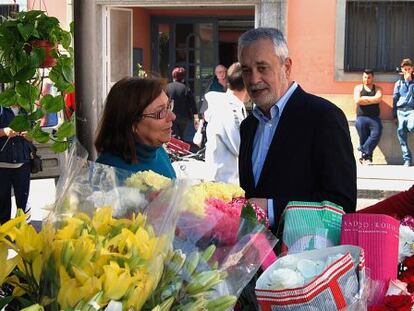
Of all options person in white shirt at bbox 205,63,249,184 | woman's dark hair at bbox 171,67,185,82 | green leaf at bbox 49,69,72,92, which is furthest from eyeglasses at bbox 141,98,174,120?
woman's dark hair at bbox 171,67,185,82

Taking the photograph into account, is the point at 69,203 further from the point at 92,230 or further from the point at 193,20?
the point at 193,20

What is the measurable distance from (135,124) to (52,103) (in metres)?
0.60

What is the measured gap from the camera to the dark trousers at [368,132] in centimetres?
1212

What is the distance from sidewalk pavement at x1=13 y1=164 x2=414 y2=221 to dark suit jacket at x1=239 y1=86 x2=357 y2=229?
657cm

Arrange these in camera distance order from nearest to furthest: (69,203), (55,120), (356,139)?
1. (69,203)
2. (55,120)
3. (356,139)

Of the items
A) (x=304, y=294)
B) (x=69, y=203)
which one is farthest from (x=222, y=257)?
(x=69, y=203)

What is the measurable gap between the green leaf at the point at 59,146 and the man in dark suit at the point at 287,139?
1.01 metres

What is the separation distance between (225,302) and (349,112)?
38.2ft

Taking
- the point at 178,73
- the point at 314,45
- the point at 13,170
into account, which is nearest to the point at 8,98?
the point at 13,170

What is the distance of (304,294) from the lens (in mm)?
1374

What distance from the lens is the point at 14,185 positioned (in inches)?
248

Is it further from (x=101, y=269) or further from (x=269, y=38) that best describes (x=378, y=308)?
(x=269, y=38)

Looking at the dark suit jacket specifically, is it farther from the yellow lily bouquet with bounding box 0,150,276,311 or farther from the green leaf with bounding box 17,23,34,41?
the green leaf with bounding box 17,23,34,41

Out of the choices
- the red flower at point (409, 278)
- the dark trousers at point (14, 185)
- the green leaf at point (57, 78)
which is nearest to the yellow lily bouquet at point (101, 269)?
the red flower at point (409, 278)
